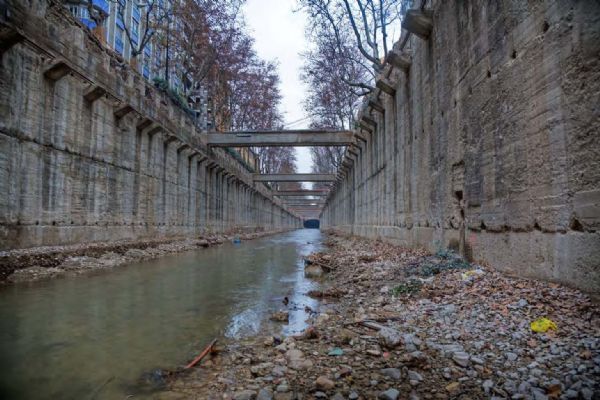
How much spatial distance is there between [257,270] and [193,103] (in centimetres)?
2311

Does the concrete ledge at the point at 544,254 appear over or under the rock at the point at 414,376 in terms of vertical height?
over

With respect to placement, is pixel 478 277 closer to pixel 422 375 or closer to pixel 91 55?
pixel 422 375

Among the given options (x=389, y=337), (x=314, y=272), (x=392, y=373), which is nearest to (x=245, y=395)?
(x=392, y=373)

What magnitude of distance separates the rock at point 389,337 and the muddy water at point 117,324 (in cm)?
136

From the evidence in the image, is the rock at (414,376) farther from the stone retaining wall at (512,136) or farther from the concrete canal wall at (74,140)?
the concrete canal wall at (74,140)

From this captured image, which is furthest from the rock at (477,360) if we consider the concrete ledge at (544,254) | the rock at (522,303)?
the concrete ledge at (544,254)

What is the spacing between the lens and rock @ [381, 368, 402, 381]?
3.22m

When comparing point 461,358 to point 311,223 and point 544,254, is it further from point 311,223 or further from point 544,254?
point 311,223

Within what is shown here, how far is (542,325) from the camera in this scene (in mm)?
3691

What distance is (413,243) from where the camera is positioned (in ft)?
37.9

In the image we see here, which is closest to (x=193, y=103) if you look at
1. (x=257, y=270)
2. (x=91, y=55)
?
(x=91, y=55)

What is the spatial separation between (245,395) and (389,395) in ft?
3.70

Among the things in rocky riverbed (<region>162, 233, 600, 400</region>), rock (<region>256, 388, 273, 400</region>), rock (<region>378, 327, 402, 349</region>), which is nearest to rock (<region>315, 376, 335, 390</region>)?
rocky riverbed (<region>162, 233, 600, 400</region>)

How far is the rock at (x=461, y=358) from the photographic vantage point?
131 inches
